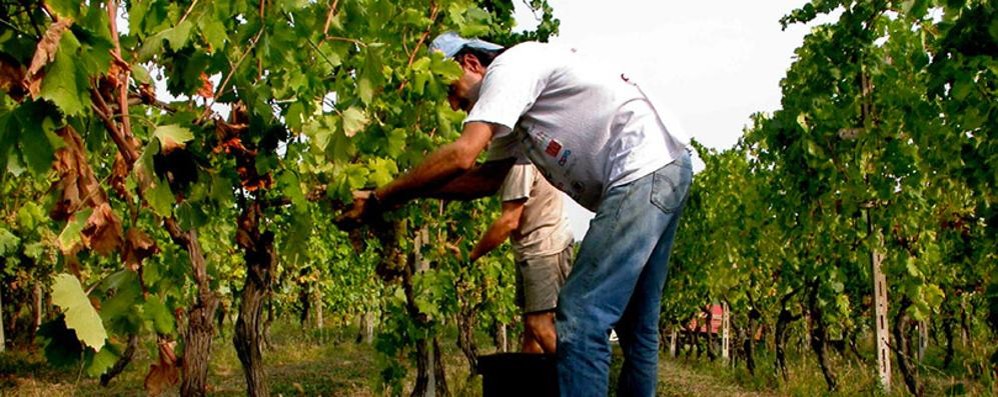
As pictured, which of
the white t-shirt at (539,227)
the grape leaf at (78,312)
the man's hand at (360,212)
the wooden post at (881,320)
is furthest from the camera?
the wooden post at (881,320)

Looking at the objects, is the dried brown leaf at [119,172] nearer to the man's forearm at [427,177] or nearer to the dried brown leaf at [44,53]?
the dried brown leaf at [44,53]

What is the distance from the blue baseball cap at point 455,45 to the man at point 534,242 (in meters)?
1.46

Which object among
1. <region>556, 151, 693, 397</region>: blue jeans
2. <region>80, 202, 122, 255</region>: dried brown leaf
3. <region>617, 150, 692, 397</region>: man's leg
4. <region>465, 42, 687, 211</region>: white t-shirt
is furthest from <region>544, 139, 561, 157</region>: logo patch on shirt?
<region>80, 202, 122, 255</region>: dried brown leaf

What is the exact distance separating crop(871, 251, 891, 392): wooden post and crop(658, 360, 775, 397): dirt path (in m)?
3.35

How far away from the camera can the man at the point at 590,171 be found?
245 cm

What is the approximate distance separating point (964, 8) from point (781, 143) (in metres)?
4.74

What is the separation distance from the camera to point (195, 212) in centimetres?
235

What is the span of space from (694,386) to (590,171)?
435 inches

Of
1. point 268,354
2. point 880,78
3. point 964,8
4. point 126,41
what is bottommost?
point 268,354

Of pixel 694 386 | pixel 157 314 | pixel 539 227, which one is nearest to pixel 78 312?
pixel 157 314

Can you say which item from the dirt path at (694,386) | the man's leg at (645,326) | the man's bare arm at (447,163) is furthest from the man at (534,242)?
the dirt path at (694,386)

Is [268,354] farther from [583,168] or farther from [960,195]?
[583,168]

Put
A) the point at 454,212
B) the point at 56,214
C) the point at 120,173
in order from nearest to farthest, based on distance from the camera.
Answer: the point at 56,214
the point at 120,173
the point at 454,212

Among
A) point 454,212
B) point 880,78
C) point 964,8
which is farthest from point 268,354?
point 964,8
